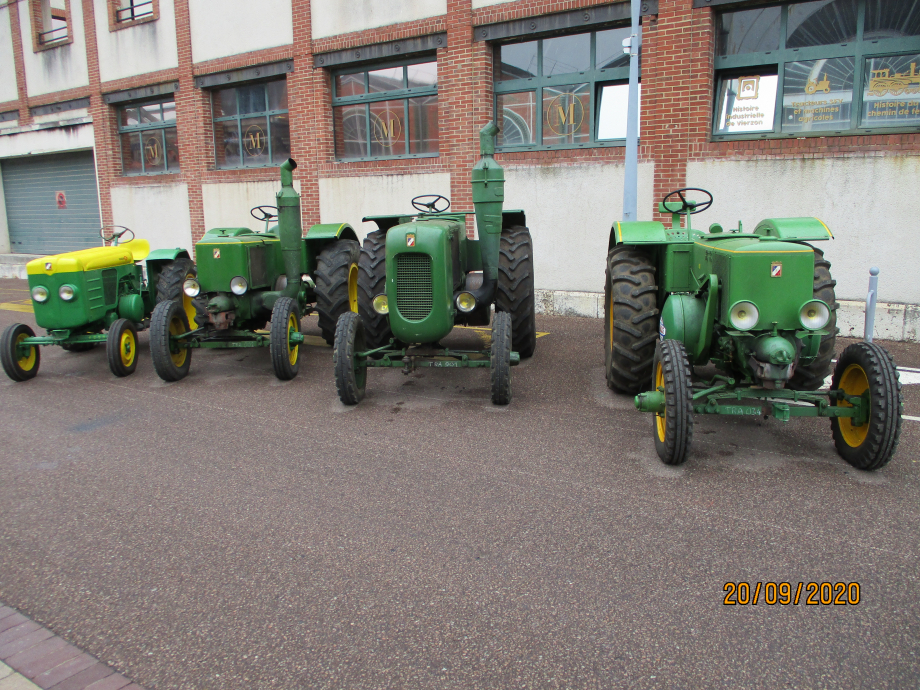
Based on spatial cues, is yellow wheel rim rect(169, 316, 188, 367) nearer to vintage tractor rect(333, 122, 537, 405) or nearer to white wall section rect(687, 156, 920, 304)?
vintage tractor rect(333, 122, 537, 405)

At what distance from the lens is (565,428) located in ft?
16.8

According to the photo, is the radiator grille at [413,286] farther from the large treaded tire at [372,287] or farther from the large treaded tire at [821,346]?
the large treaded tire at [821,346]

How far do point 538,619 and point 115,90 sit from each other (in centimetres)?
1668

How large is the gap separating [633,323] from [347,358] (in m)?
2.27

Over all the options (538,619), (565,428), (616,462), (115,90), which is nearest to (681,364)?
(616,462)

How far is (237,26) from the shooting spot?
1323 cm

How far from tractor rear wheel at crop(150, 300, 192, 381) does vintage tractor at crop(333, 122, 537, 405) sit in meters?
1.93

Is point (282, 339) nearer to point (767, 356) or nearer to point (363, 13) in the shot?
point (767, 356)

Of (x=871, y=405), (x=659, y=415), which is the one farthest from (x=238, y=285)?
(x=871, y=405)

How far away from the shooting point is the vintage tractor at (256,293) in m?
6.59

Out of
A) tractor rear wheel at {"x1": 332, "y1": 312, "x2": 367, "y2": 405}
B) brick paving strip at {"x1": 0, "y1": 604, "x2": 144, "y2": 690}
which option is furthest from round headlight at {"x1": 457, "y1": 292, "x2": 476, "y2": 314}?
brick paving strip at {"x1": 0, "y1": 604, "x2": 144, "y2": 690}

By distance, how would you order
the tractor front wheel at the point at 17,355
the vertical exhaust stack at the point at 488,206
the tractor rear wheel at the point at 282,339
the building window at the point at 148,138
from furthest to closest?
the building window at the point at 148,138 → the tractor front wheel at the point at 17,355 → the tractor rear wheel at the point at 282,339 → the vertical exhaust stack at the point at 488,206

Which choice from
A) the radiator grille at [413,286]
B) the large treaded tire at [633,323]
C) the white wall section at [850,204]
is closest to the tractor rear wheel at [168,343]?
the radiator grille at [413,286]
